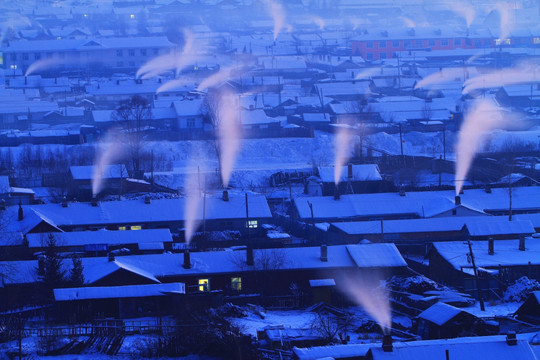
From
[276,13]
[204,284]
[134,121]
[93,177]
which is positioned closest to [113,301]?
[204,284]

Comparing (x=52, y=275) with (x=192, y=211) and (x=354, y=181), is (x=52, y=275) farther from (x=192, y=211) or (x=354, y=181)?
(x=354, y=181)

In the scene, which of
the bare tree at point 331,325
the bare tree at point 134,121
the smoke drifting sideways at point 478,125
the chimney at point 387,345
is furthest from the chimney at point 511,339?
the bare tree at point 134,121

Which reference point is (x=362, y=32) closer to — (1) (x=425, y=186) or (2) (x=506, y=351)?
(1) (x=425, y=186)

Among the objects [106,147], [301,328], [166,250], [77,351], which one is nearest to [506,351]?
[301,328]

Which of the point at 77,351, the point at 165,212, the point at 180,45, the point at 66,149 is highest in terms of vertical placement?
the point at 180,45

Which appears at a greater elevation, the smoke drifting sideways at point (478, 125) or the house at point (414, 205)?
the smoke drifting sideways at point (478, 125)

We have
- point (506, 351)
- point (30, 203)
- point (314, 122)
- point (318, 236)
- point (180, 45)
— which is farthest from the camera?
point (180, 45)

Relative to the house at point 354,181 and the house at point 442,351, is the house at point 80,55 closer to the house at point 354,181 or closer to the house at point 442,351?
the house at point 354,181
